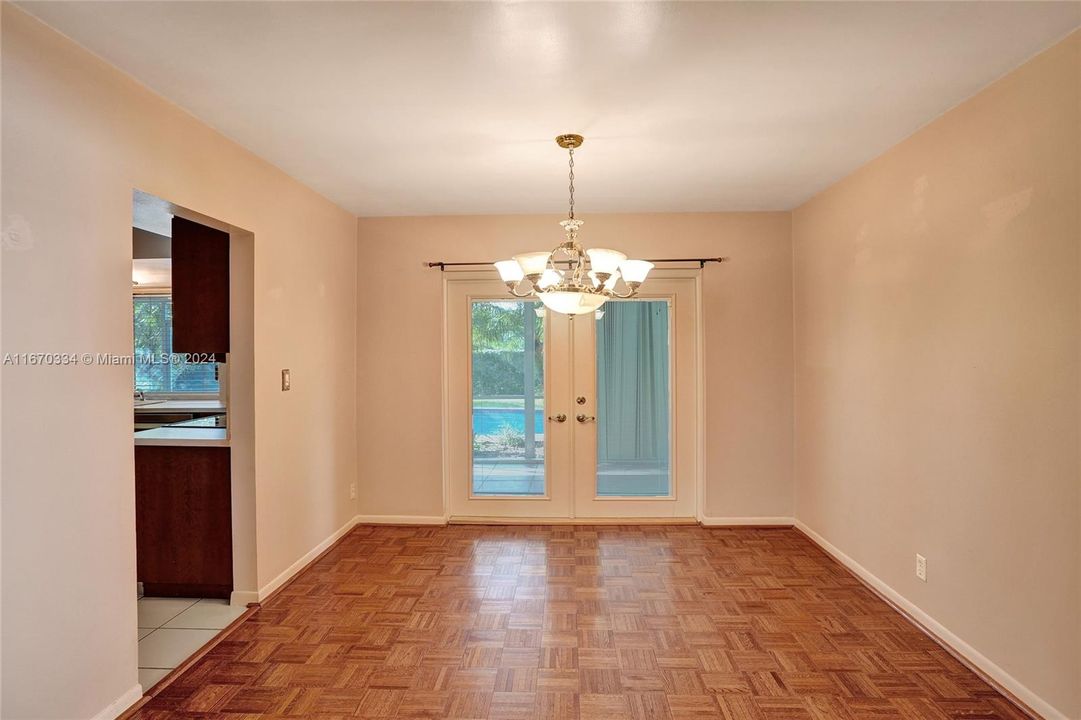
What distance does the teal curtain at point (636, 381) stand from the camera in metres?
4.75

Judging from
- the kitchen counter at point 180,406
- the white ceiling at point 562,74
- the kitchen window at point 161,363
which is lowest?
the kitchen counter at point 180,406

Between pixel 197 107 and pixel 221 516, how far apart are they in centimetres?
212

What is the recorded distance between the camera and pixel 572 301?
268 cm

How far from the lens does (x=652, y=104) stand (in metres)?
2.56

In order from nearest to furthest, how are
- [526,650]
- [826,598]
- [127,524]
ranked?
[127,524] → [526,650] → [826,598]

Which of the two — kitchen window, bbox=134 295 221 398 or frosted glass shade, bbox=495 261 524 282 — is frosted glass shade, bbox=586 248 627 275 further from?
kitchen window, bbox=134 295 221 398

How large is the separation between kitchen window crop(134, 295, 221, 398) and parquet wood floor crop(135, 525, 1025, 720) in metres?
2.71

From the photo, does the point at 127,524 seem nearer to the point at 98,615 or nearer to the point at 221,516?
the point at 98,615

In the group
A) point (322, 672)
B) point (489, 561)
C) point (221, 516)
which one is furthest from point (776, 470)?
point (221, 516)

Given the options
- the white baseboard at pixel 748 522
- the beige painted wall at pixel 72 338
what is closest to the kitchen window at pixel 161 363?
the beige painted wall at pixel 72 338

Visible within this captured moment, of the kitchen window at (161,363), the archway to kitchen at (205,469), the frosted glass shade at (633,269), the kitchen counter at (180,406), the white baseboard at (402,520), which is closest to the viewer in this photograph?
the frosted glass shade at (633,269)

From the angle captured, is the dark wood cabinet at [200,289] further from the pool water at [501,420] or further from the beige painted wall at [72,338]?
the pool water at [501,420]

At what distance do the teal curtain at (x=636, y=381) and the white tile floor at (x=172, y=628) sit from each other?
2.88 metres

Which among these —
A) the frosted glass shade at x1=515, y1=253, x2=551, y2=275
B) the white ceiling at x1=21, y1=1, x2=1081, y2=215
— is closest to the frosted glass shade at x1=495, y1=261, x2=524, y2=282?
the frosted glass shade at x1=515, y1=253, x2=551, y2=275
